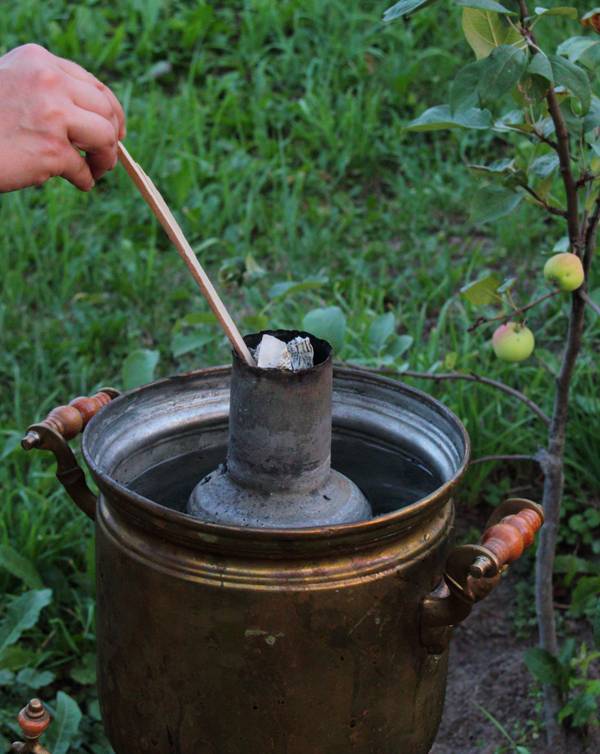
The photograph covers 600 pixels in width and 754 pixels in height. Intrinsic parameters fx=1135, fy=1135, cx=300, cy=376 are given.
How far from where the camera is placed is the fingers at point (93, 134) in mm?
1572

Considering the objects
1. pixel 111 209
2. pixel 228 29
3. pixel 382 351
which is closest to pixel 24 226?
pixel 111 209

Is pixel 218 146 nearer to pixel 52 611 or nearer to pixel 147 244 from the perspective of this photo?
pixel 147 244

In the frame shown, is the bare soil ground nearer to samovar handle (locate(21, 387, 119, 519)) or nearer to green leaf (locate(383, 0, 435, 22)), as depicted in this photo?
samovar handle (locate(21, 387, 119, 519))

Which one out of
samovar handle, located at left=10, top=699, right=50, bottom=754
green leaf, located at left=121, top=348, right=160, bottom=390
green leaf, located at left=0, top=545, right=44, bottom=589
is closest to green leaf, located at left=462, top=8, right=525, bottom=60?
green leaf, located at left=121, top=348, right=160, bottom=390

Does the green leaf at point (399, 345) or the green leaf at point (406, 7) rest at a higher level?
the green leaf at point (406, 7)

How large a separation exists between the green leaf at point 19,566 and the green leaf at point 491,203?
4.51ft

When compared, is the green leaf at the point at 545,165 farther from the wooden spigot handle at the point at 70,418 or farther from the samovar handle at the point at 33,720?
the samovar handle at the point at 33,720

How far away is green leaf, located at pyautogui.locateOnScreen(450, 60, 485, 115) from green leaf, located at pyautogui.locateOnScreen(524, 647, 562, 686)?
1138 millimetres

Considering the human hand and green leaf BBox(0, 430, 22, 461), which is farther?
green leaf BBox(0, 430, 22, 461)

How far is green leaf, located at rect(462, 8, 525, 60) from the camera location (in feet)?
6.02

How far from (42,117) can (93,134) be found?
0.24 ft

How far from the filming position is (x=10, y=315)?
371cm

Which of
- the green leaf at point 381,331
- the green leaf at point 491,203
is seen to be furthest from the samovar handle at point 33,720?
the green leaf at point 491,203

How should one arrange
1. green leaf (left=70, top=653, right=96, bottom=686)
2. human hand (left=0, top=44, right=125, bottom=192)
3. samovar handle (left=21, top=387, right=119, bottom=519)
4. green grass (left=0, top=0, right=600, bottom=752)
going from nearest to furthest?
human hand (left=0, top=44, right=125, bottom=192) < samovar handle (left=21, top=387, right=119, bottom=519) < green leaf (left=70, top=653, right=96, bottom=686) < green grass (left=0, top=0, right=600, bottom=752)
